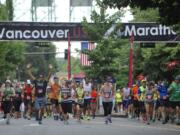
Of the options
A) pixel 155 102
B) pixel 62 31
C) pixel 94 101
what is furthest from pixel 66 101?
pixel 62 31

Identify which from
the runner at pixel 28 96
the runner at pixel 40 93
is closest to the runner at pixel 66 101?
the runner at pixel 40 93

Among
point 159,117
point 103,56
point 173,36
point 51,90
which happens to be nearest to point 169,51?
point 173,36

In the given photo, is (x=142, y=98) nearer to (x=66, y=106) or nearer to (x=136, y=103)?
(x=136, y=103)

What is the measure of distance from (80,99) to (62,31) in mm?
13789

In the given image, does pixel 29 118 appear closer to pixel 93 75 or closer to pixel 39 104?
pixel 39 104

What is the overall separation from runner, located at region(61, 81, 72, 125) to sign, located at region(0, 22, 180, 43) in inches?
633

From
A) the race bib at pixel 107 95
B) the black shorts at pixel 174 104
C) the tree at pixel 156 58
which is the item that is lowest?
the black shorts at pixel 174 104

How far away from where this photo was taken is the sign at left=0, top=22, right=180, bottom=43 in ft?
135

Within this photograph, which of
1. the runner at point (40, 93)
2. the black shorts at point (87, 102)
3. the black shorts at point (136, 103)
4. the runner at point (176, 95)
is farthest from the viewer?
the black shorts at point (87, 102)

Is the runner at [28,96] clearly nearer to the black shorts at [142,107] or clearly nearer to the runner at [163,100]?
the black shorts at [142,107]

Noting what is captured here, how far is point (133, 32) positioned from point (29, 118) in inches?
557

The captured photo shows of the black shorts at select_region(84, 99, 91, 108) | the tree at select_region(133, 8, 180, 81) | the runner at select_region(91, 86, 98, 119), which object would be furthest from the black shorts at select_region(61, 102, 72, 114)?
the tree at select_region(133, 8, 180, 81)

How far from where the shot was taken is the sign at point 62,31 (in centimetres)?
4116

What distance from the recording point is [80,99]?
28.0m
